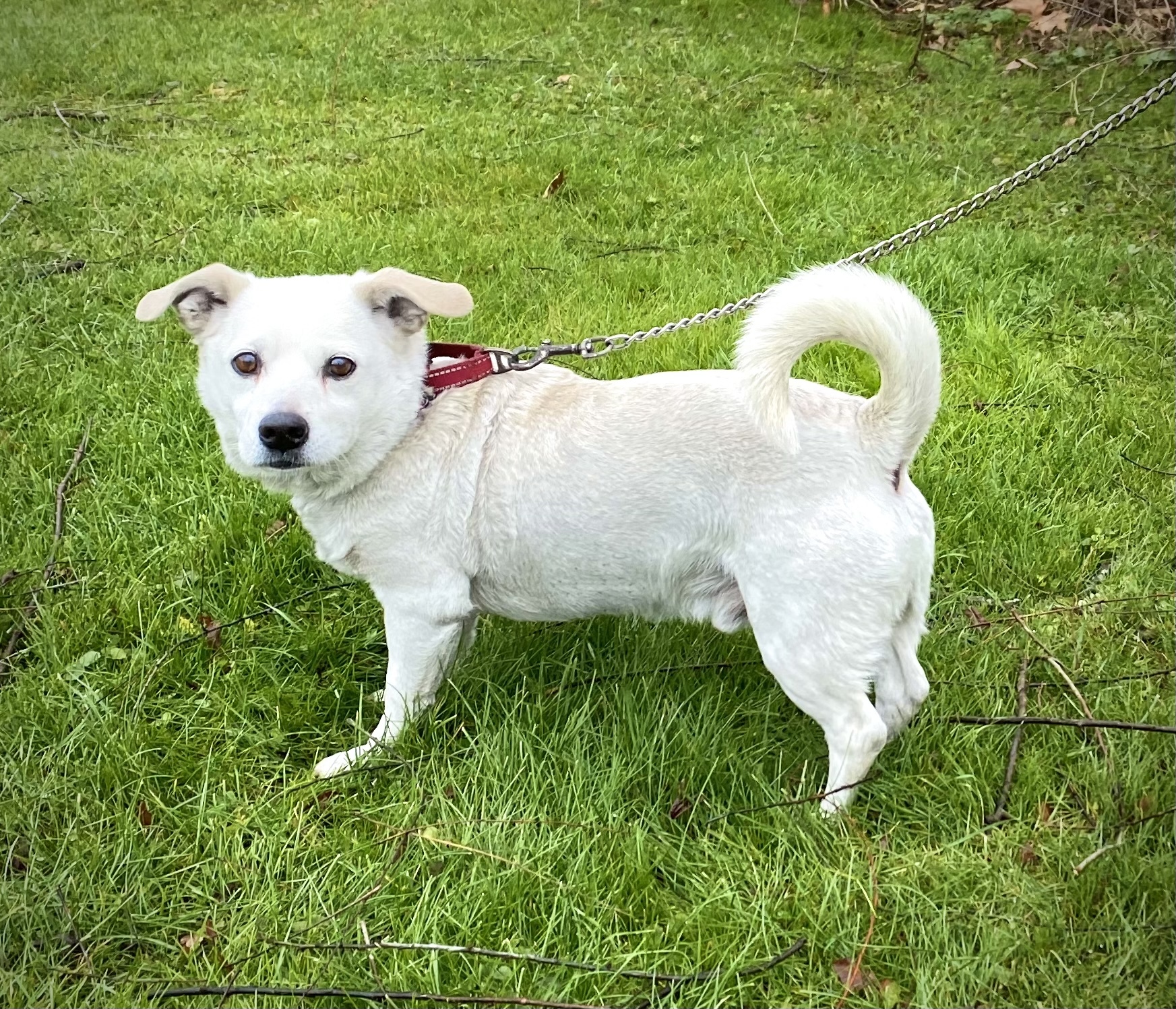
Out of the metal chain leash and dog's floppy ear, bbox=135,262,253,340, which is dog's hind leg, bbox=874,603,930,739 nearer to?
the metal chain leash

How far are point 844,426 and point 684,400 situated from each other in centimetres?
42

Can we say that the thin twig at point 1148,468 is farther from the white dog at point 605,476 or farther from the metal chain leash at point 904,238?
the white dog at point 605,476

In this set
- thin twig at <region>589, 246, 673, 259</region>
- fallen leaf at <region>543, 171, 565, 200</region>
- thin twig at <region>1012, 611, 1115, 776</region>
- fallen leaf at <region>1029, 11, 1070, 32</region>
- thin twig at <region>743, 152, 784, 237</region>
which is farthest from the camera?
fallen leaf at <region>1029, 11, 1070, 32</region>

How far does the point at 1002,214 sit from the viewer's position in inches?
230

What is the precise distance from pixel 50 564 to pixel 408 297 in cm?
192

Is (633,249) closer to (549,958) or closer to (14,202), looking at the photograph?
(14,202)

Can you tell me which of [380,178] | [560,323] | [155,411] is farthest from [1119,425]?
[380,178]

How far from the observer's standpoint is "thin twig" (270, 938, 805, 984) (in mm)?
2121

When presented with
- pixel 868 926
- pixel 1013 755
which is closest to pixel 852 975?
pixel 868 926

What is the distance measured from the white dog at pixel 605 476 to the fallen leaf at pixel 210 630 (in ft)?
2.13

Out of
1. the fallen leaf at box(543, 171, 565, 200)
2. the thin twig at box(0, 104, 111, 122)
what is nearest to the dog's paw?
the fallen leaf at box(543, 171, 565, 200)

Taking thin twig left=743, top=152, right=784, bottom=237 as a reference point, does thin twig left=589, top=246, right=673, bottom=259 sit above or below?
below

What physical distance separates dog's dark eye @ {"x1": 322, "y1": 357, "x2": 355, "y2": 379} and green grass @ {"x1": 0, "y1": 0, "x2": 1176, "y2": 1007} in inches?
29.0

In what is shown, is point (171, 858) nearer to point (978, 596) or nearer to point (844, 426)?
point (844, 426)
